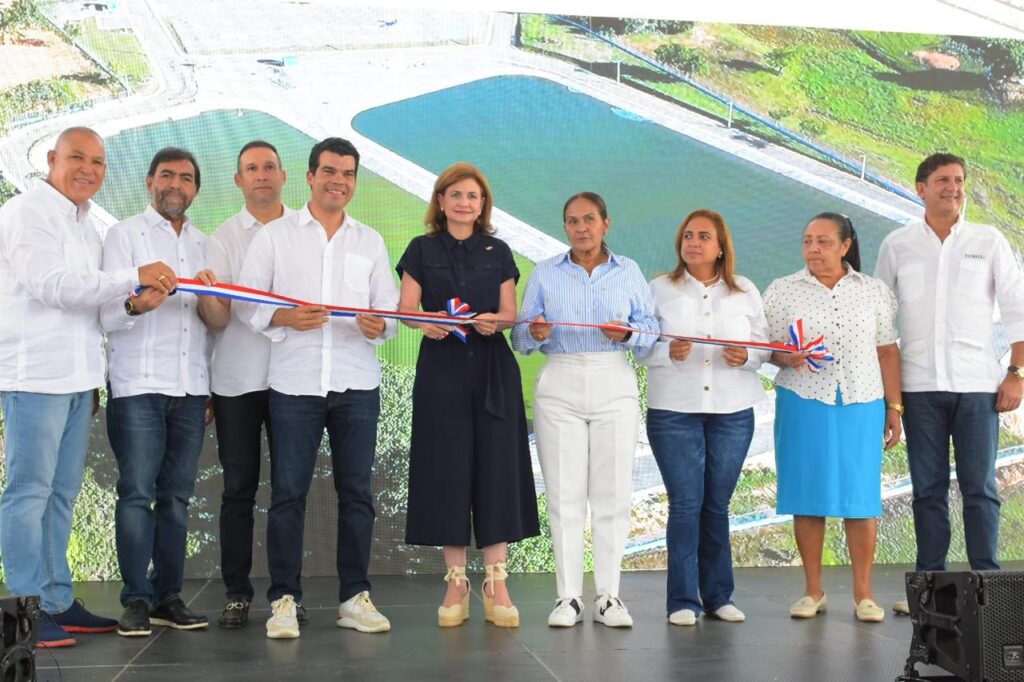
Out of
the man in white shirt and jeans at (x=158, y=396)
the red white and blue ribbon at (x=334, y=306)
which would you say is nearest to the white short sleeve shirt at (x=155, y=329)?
the man in white shirt and jeans at (x=158, y=396)

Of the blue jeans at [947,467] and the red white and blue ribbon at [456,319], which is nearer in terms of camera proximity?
the red white and blue ribbon at [456,319]

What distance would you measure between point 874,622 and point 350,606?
2.04 metres

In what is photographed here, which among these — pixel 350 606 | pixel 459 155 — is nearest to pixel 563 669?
pixel 350 606

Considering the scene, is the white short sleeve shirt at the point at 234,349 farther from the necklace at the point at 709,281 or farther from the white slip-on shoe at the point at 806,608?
the white slip-on shoe at the point at 806,608

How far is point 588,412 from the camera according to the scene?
4.50 meters

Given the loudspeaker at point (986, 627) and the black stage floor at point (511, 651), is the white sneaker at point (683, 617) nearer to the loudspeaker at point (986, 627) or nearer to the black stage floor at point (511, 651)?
the black stage floor at point (511, 651)

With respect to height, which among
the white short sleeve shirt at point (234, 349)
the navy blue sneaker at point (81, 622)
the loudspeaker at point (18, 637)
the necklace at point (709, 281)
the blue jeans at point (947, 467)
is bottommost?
the navy blue sneaker at point (81, 622)

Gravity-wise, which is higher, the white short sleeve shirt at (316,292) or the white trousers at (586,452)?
the white short sleeve shirt at (316,292)

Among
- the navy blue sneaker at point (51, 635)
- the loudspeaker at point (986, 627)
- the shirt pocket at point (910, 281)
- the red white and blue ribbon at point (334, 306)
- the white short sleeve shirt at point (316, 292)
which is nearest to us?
the loudspeaker at point (986, 627)

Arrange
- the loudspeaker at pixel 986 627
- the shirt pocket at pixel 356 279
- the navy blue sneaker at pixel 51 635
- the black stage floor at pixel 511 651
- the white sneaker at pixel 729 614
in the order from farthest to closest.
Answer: the white sneaker at pixel 729 614
the shirt pocket at pixel 356 279
the navy blue sneaker at pixel 51 635
the black stage floor at pixel 511 651
the loudspeaker at pixel 986 627

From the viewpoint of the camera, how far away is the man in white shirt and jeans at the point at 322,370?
427 centimetres

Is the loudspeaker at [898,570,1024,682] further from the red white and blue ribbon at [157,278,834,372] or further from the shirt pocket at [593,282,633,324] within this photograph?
the shirt pocket at [593,282,633,324]

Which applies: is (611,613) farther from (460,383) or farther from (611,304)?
(611,304)

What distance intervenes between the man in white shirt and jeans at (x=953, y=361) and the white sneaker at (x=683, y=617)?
3.07 ft
